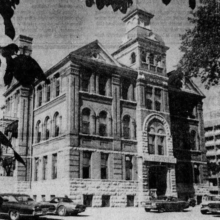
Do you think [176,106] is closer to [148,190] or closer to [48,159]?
[148,190]

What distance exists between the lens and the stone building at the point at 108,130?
30.6 meters

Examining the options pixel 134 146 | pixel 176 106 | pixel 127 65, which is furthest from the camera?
pixel 176 106

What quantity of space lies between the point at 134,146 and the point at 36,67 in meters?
31.6

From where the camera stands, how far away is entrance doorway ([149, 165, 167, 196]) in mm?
34719

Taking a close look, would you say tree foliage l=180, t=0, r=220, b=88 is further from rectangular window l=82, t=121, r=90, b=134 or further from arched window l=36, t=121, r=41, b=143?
arched window l=36, t=121, r=41, b=143

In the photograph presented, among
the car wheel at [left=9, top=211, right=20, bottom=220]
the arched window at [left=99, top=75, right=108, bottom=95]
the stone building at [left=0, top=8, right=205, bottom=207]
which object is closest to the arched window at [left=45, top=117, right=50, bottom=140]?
the stone building at [left=0, top=8, right=205, bottom=207]

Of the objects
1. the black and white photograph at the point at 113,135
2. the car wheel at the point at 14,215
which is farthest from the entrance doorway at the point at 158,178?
the car wheel at the point at 14,215

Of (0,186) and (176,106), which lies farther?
(176,106)

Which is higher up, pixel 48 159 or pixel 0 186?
pixel 48 159

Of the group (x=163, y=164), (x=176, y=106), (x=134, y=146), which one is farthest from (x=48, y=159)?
(x=176, y=106)

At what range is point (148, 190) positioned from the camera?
32.8 metres

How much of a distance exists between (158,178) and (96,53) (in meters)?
13.8

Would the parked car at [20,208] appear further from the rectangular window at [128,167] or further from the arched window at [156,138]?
the arched window at [156,138]

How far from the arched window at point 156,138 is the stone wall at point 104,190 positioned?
4.11m
